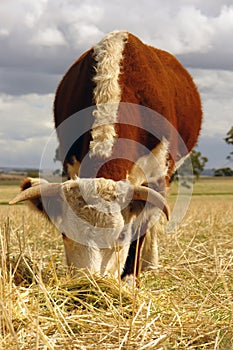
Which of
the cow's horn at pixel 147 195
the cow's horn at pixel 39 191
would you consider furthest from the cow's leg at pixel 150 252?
the cow's horn at pixel 39 191

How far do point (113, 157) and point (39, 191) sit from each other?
2.47 ft

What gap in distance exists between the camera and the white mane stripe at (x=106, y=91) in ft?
18.5

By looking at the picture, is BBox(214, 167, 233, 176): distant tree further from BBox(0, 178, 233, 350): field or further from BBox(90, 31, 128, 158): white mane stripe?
BBox(0, 178, 233, 350): field

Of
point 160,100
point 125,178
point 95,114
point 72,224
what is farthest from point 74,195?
point 160,100

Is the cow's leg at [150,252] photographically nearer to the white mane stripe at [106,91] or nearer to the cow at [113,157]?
the cow at [113,157]

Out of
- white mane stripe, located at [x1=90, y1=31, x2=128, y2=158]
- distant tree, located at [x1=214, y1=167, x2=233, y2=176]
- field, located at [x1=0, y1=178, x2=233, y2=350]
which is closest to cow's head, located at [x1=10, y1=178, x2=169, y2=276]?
field, located at [x1=0, y1=178, x2=233, y2=350]

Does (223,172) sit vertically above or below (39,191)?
above

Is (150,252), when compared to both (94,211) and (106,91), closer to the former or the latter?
(106,91)

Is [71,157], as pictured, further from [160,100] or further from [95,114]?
[160,100]

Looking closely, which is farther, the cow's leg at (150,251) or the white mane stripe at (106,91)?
the cow's leg at (150,251)

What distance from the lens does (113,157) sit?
5.61 m

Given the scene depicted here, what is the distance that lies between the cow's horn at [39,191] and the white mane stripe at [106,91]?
19.8 inches

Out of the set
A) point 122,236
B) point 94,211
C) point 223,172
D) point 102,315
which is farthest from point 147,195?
point 223,172

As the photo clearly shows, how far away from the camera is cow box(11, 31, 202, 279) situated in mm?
5180
